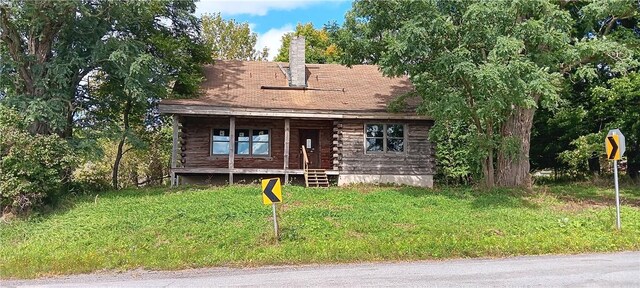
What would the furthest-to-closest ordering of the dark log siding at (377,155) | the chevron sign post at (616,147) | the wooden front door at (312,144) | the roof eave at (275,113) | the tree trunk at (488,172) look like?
the wooden front door at (312,144), the dark log siding at (377,155), the roof eave at (275,113), the tree trunk at (488,172), the chevron sign post at (616,147)

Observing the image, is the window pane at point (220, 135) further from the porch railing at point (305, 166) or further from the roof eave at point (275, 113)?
the porch railing at point (305, 166)

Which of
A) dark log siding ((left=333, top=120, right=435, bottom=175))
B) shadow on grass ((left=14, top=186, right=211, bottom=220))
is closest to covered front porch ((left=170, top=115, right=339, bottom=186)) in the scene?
dark log siding ((left=333, top=120, right=435, bottom=175))

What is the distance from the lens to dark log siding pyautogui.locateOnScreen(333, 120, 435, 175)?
19.0m

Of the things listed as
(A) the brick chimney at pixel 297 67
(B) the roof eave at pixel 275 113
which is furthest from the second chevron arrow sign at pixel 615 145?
(A) the brick chimney at pixel 297 67

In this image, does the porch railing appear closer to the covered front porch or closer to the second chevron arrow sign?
the covered front porch

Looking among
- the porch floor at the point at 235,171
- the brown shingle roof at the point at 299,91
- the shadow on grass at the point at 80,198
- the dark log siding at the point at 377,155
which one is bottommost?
the shadow on grass at the point at 80,198

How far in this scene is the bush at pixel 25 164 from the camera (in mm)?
12969

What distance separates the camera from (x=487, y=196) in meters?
14.6

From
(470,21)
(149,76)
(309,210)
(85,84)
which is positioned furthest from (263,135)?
(470,21)

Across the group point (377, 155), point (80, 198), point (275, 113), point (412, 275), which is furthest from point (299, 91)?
point (412, 275)

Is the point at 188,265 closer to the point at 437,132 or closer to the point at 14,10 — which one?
the point at 437,132

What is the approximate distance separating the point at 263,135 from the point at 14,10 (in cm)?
953

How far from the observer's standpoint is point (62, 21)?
15.3m

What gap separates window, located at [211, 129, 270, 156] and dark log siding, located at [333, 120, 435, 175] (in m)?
3.05
